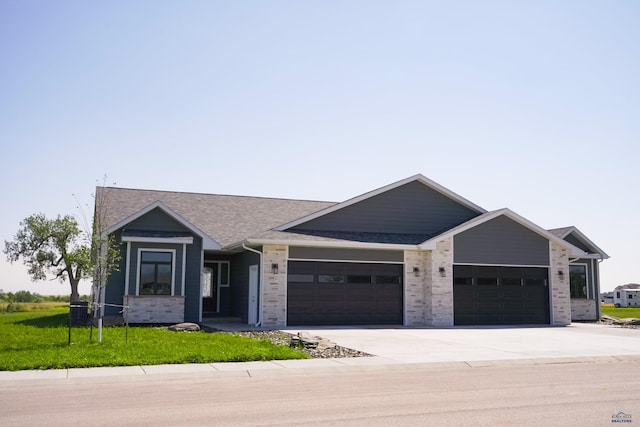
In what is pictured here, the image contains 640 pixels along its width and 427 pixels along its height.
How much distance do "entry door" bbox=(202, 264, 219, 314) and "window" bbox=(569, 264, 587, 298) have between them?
1699 cm

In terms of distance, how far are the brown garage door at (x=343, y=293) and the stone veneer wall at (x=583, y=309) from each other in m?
10.7

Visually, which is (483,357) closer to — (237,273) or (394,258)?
(394,258)

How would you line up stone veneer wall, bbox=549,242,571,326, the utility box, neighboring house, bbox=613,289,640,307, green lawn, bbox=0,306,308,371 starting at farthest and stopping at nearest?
neighboring house, bbox=613,289,640,307, stone veneer wall, bbox=549,242,571,326, the utility box, green lawn, bbox=0,306,308,371

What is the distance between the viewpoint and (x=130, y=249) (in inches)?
872

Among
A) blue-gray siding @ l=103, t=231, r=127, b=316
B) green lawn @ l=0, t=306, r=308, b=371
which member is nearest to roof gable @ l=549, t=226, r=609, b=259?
green lawn @ l=0, t=306, r=308, b=371

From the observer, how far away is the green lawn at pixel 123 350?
470 inches

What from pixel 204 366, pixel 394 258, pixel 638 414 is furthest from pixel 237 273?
pixel 638 414

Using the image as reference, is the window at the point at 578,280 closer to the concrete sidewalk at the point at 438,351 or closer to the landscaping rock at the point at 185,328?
the concrete sidewalk at the point at 438,351

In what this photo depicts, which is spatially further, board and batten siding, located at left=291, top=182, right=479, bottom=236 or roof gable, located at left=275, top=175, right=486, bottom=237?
board and batten siding, located at left=291, top=182, right=479, bottom=236

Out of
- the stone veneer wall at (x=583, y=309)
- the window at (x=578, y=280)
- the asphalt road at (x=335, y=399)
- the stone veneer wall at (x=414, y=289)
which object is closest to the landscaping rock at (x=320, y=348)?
the asphalt road at (x=335, y=399)

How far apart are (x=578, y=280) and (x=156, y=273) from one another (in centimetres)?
2014

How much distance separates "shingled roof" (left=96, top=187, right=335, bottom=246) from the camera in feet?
82.5

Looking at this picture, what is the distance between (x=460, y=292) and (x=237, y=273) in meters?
9.19

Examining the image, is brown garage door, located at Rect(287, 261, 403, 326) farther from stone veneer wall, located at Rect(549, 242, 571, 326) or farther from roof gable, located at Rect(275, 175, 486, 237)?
stone veneer wall, located at Rect(549, 242, 571, 326)
